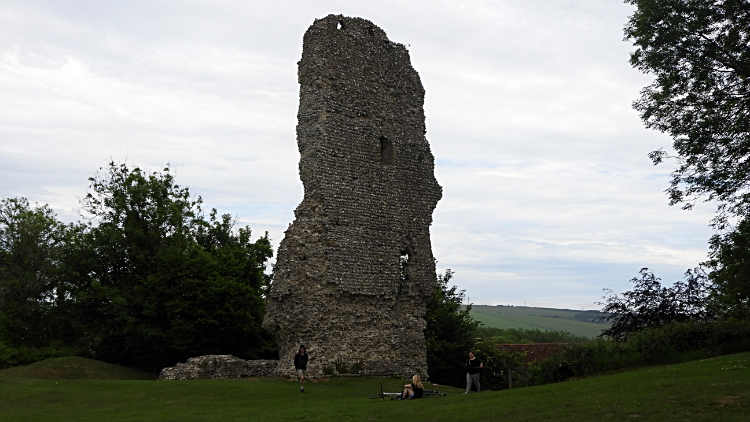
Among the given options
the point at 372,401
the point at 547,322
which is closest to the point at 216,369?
the point at 372,401

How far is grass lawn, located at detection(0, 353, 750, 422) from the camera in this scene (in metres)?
10.6

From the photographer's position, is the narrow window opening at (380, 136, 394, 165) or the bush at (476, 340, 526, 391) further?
the bush at (476, 340, 526, 391)

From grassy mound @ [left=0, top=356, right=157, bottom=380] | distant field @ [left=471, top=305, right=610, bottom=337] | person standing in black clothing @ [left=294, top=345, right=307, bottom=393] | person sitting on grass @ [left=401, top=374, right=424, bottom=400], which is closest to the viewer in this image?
person sitting on grass @ [left=401, top=374, right=424, bottom=400]

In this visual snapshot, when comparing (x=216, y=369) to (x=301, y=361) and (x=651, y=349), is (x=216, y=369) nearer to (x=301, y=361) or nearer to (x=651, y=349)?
(x=301, y=361)

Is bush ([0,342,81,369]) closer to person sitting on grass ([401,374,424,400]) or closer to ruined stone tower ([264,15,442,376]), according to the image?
ruined stone tower ([264,15,442,376])

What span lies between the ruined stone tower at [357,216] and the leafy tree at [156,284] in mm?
7608

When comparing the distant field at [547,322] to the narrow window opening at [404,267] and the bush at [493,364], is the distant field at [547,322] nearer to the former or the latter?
the bush at [493,364]

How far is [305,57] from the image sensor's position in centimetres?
2109

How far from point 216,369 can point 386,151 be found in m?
8.82

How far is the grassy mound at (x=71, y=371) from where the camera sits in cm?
1983

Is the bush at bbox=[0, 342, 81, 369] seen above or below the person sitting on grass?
below

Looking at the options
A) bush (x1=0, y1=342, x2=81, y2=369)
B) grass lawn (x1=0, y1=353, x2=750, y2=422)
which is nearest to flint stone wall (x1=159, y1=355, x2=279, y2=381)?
grass lawn (x1=0, y1=353, x2=750, y2=422)

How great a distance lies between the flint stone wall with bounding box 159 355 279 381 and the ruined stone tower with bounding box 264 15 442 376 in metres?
1.35

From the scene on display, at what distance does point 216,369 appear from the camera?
19.9 metres
